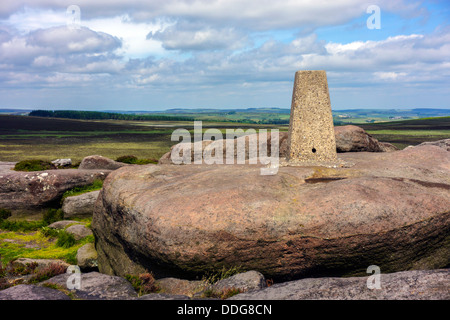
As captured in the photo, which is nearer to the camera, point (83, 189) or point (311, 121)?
point (311, 121)

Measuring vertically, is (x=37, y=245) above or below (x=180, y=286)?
below

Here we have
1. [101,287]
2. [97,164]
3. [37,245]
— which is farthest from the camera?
[97,164]

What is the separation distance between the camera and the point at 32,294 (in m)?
7.64

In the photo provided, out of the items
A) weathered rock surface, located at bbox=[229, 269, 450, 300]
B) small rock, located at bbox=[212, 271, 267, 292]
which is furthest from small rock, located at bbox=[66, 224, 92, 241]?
weathered rock surface, located at bbox=[229, 269, 450, 300]

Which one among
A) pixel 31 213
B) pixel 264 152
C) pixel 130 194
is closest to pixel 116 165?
pixel 31 213

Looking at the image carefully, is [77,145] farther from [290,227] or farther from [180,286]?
[290,227]

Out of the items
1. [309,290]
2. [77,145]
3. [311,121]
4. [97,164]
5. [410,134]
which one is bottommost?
[77,145]

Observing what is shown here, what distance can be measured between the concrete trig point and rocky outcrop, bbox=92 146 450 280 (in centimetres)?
364

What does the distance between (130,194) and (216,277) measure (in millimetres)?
4463

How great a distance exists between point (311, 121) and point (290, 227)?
6819 mm

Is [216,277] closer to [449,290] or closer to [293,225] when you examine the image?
[293,225]

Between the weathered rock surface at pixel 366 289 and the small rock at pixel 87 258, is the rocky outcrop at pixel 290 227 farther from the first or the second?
the small rock at pixel 87 258

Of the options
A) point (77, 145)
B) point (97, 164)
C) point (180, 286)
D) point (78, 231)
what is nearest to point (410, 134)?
point (77, 145)

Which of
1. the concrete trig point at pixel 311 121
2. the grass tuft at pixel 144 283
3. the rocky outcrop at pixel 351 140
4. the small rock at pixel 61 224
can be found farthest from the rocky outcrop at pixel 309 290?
the rocky outcrop at pixel 351 140
